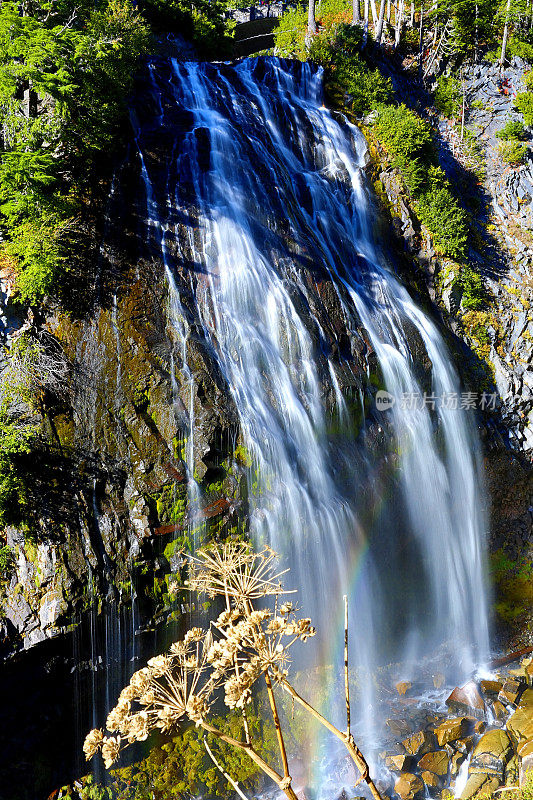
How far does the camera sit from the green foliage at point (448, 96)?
1894 centimetres

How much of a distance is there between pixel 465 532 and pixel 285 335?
5925mm

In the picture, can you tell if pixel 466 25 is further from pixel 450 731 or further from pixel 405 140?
pixel 450 731

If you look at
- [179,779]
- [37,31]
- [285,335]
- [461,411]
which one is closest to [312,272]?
[285,335]

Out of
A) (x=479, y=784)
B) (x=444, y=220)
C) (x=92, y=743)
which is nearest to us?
(x=92, y=743)

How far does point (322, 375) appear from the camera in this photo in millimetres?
10039

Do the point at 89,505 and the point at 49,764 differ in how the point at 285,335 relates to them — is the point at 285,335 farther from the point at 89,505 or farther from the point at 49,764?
the point at 49,764

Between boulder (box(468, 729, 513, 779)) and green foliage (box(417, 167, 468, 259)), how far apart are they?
11.0m

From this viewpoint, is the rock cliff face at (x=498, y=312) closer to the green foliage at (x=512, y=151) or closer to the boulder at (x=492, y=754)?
the green foliage at (x=512, y=151)

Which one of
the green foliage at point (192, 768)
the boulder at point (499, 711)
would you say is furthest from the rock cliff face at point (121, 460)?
the boulder at point (499, 711)

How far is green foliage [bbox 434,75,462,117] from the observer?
18.9m

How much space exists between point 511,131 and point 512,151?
0.87 meters

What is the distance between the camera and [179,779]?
814 cm

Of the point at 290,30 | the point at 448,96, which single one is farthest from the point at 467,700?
the point at 290,30

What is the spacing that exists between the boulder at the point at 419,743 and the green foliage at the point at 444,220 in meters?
11.1
